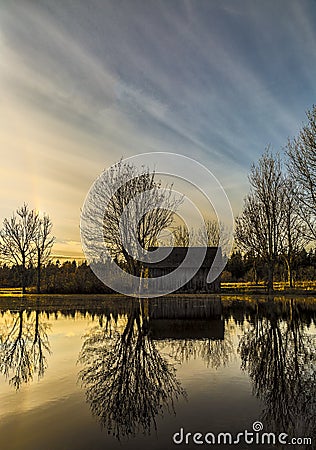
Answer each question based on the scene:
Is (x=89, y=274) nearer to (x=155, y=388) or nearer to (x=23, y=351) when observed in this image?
(x=23, y=351)

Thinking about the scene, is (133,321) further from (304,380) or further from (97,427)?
(97,427)

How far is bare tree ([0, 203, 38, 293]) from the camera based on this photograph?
4322 centimetres

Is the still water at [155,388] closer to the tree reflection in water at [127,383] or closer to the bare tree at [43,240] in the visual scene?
the tree reflection in water at [127,383]

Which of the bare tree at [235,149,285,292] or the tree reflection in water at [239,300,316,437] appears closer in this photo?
the tree reflection in water at [239,300,316,437]

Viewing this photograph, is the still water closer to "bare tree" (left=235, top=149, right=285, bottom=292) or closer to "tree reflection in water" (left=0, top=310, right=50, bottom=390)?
"tree reflection in water" (left=0, top=310, right=50, bottom=390)

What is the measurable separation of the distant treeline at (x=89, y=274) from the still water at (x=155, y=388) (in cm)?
2458

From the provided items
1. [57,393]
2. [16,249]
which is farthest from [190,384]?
[16,249]

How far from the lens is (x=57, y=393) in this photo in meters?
6.68

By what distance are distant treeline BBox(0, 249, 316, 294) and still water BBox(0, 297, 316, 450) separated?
2458 cm

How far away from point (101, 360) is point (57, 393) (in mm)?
2471

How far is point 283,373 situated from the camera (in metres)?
7.57

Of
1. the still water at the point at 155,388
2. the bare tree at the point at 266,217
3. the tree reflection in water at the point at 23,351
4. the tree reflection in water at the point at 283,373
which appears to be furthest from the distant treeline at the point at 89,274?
the tree reflection in water at the point at 283,373

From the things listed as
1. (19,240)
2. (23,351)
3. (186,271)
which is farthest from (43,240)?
(23,351)

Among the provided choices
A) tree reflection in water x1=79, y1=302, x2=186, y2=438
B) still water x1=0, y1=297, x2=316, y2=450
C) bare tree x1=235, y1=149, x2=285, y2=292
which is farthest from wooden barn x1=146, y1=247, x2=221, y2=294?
tree reflection in water x1=79, y1=302, x2=186, y2=438
